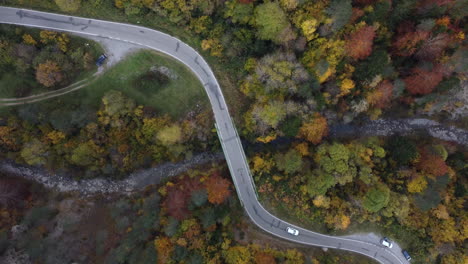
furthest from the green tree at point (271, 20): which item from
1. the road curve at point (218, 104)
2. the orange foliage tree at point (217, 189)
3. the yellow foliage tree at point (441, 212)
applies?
the yellow foliage tree at point (441, 212)

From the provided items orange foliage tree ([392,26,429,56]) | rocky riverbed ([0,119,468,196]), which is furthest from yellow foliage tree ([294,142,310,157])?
orange foliage tree ([392,26,429,56])

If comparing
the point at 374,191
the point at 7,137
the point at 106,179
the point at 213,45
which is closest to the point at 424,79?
the point at 374,191

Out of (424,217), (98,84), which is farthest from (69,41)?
(424,217)

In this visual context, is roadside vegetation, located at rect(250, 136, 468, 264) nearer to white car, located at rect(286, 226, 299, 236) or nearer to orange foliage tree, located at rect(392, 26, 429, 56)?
white car, located at rect(286, 226, 299, 236)

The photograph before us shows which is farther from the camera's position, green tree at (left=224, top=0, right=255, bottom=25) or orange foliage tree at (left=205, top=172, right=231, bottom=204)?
orange foliage tree at (left=205, top=172, right=231, bottom=204)

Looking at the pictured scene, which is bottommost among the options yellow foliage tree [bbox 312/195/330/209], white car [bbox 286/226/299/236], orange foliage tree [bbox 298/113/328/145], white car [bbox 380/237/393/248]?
white car [bbox 380/237/393/248]

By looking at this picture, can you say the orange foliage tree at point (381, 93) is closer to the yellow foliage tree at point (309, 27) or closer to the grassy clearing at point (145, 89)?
the yellow foliage tree at point (309, 27)

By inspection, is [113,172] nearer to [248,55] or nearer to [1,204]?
[1,204]
